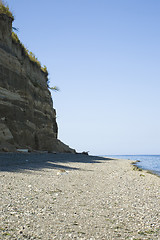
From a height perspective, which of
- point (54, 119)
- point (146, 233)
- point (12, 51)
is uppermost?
point (12, 51)

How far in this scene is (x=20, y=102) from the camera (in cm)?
2447

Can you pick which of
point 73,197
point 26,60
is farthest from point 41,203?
point 26,60

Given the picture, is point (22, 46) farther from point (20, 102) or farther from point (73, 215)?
point (73, 215)

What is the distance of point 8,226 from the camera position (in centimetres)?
319

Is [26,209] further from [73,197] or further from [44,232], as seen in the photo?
[73,197]

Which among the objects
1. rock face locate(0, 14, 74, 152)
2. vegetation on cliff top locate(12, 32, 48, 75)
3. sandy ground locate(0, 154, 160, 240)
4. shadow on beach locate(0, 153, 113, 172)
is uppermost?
vegetation on cliff top locate(12, 32, 48, 75)

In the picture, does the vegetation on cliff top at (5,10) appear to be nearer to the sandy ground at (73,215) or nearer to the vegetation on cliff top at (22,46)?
the vegetation on cliff top at (22,46)

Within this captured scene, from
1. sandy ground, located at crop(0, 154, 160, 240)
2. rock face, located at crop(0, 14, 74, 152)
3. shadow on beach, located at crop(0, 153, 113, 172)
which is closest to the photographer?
sandy ground, located at crop(0, 154, 160, 240)

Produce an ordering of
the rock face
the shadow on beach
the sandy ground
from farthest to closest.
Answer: the rock face, the shadow on beach, the sandy ground

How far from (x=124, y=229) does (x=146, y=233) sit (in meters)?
0.34

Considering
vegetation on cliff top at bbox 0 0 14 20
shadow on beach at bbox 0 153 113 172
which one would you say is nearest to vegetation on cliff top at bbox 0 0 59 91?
vegetation on cliff top at bbox 0 0 14 20

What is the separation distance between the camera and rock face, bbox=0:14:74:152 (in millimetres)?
21828

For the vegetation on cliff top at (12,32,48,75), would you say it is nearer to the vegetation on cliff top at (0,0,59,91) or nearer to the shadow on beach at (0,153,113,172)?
the vegetation on cliff top at (0,0,59,91)

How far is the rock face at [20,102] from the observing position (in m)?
21.8
